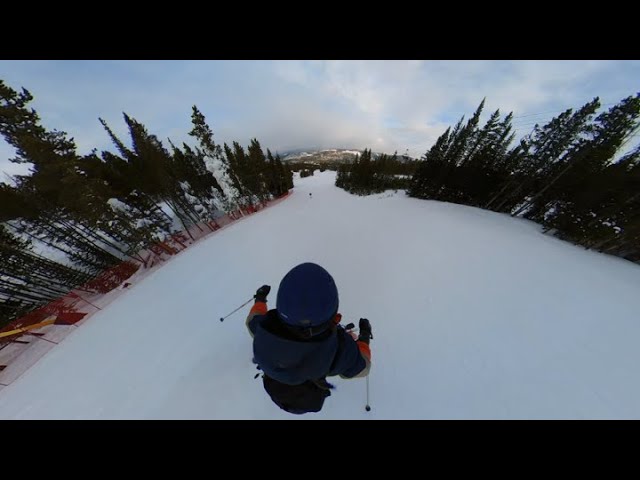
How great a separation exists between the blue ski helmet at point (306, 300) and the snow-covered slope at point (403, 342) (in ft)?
9.38

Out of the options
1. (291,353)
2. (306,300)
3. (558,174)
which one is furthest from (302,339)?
(558,174)

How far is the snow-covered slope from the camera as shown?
13.0ft

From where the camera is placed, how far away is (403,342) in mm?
5012

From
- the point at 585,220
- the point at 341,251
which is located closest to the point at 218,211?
the point at 341,251

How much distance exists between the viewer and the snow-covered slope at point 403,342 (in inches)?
157

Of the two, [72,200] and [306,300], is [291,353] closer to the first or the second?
[306,300]

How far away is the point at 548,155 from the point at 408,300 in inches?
876

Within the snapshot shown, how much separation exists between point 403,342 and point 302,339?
12.6 feet

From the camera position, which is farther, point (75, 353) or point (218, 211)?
point (218, 211)

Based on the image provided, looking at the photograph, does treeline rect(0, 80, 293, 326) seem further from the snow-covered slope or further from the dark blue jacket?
the dark blue jacket

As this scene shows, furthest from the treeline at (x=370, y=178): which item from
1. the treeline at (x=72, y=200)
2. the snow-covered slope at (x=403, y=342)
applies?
the snow-covered slope at (x=403, y=342)

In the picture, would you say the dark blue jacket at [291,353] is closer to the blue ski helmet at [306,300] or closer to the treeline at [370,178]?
the blue ski helmet at [306,300]

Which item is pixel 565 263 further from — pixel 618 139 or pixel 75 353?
pixel 75 353
